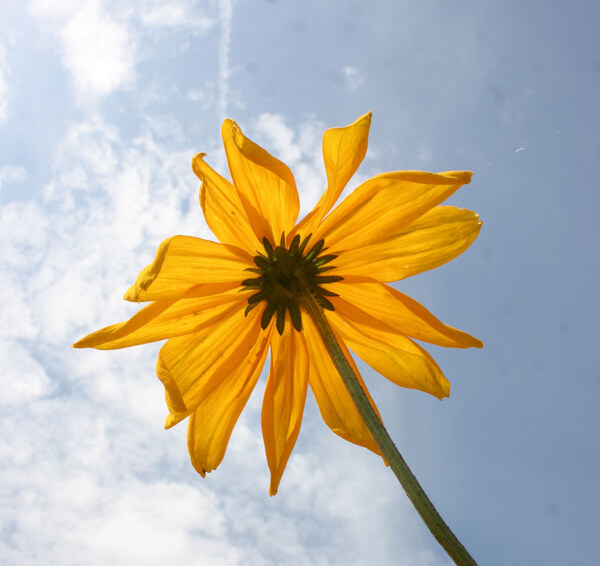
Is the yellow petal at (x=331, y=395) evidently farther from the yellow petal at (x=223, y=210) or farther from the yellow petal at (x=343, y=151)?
the yellow petal at (x=343, y=151)

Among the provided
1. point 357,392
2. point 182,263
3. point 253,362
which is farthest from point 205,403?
point 357,392

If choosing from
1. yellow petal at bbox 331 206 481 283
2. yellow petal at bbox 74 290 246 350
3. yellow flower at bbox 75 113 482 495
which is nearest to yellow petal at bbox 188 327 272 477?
yellow flower at bbox 75 113 482 495

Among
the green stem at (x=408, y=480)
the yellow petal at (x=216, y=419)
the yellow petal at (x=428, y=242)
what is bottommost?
the green stem at (x=408, y=480)

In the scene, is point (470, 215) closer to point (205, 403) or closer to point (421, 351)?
point (421, 351)

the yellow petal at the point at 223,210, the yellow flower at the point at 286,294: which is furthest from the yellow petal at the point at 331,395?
the yellow petal at the point at 223,210

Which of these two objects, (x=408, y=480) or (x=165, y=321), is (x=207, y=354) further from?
(x=408, y=480)

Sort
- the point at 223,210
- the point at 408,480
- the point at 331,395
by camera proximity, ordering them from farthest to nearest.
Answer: the point at 331,395, the point at 223,210, the point at 408,480

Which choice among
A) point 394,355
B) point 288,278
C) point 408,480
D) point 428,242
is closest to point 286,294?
point 288,278
